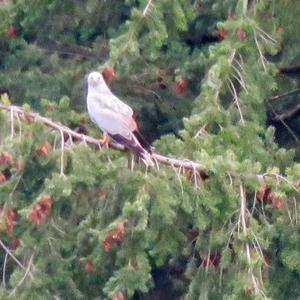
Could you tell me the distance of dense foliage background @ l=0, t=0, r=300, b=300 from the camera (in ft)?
31.6

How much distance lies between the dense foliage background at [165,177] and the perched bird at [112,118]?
11 centimetres

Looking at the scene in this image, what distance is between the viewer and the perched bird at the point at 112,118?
9.73 m

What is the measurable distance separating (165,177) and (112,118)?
918mm

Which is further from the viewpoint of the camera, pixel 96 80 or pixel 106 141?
pixel 96 80

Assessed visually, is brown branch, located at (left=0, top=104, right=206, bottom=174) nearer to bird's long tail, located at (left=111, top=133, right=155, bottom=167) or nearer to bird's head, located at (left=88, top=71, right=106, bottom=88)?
bird's long tail, located at (left=111, top=133, right=155, bottom=167)

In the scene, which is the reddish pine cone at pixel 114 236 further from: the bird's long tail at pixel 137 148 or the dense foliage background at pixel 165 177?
the bird's long tail at pixel 137 148

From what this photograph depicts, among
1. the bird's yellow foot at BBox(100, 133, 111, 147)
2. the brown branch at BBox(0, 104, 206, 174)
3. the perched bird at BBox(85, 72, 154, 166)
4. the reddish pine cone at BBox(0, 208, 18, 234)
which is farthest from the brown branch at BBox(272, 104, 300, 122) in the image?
the reddish pine cone at BBox(0, 208, 18, 234)

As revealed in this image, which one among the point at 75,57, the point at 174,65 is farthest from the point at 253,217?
the point at 75,57

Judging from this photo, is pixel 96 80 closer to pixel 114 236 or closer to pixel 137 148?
pixel 137 148

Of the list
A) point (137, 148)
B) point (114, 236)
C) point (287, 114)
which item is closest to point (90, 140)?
point (137, 148)

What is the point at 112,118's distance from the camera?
10250mm

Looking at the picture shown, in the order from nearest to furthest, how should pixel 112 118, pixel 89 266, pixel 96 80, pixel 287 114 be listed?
pixel 112 118, pixel 89 266, pixel 96 80, pixel 287 114

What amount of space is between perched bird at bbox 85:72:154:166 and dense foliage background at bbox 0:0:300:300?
0.11 metres

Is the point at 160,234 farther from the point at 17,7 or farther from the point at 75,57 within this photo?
the point at 75,57
